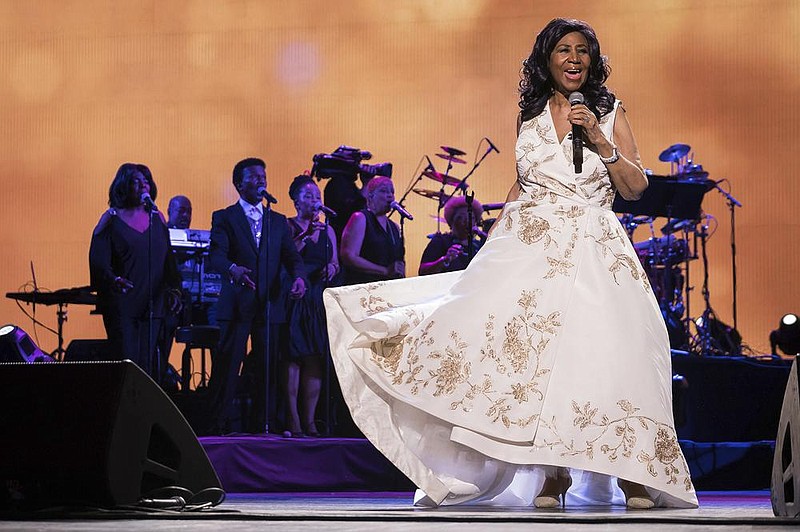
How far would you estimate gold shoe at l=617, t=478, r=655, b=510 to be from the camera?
3.15 m

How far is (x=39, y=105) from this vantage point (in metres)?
7.89

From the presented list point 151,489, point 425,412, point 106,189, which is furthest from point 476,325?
point 106,189

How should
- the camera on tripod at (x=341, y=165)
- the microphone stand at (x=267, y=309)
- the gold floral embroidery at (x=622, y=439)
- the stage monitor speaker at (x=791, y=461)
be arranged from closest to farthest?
the stage monitor speaker at (x=791, y=461) < the gold floral embroidery at (x=622, y=439) < the microphone stand at (x=267, y=309) < the camera on tripod at (x=341, y=165)

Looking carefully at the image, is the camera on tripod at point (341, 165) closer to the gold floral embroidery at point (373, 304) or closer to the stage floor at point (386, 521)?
the gold floral embroidery at point (373, 304)

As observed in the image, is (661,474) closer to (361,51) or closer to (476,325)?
(476,325)

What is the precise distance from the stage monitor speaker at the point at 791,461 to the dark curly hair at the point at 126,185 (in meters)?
4.01

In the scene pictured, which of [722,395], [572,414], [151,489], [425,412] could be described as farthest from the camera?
[722,395]

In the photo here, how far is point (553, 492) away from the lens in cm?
330

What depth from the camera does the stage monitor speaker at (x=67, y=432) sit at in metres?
2.66

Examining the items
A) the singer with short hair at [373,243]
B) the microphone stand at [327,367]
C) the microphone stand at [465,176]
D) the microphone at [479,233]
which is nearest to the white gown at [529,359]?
the microphone stand at [327,367]

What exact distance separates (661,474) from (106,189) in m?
5.55

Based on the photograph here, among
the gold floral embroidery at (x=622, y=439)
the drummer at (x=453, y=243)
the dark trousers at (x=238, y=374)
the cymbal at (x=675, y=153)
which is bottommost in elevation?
the dark trousers at (x=238, y=374)

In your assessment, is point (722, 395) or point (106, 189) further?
point (106, 189)

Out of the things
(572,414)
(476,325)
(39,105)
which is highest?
(39,105)
